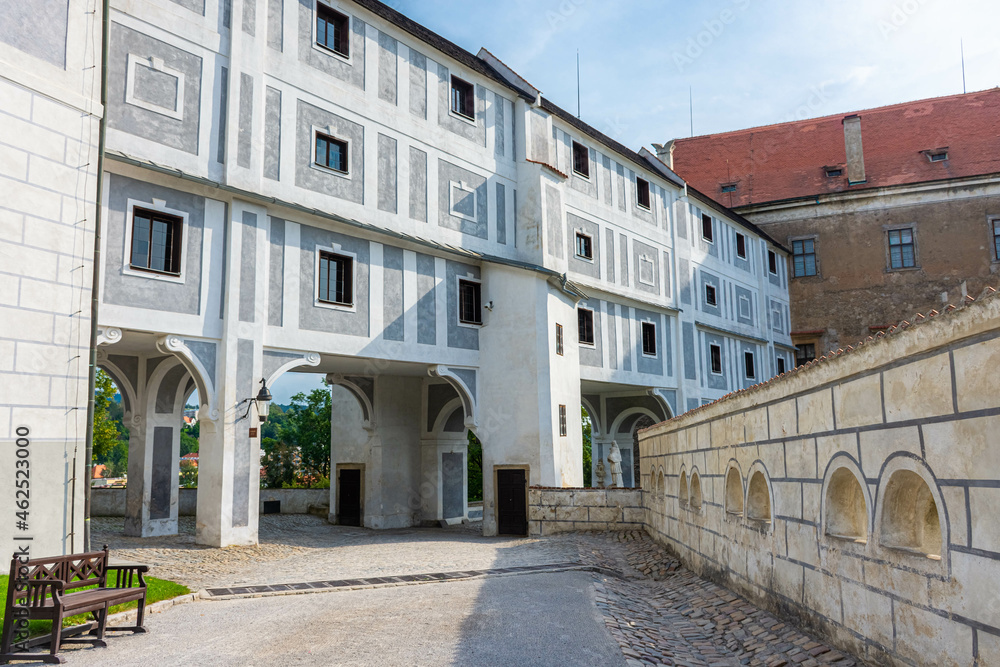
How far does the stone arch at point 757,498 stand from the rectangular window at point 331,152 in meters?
12.7

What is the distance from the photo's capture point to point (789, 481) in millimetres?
8289

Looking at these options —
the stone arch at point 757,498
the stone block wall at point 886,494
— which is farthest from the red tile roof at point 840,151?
the stone block wall at point 886,494

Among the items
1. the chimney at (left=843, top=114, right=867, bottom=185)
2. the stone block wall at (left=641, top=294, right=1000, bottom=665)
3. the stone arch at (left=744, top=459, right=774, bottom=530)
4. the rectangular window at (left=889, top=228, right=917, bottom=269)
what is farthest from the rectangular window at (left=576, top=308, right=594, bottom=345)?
the chimney at (left=843, top=114, right=867, bottom=185)

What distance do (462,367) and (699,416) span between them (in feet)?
31.9

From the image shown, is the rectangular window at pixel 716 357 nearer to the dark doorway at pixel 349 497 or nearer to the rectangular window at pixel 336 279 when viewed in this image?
the dark doorway at pixel 349 497

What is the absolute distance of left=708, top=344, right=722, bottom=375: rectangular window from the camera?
3297 cm

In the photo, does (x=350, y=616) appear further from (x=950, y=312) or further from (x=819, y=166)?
(x=819, y=166)

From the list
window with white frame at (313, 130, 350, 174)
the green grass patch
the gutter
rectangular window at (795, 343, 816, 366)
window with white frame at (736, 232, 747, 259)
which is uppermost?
window with white frame at (736, 232, 747, 259)

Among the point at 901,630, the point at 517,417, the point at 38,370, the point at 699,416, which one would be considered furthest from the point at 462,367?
the point at 901,630

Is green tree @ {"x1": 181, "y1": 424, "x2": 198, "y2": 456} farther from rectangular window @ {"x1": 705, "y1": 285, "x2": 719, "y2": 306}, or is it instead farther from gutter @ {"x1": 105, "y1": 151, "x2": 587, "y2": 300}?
gutter @ {"x1": 105, "y1": 151, "x2": 587, "y2": 300}

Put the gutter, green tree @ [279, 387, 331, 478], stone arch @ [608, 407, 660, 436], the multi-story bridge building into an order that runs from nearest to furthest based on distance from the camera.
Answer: the gutter
the multi-story bridge building
stone arch @ [608, 407, 660, 436]
green tree @ [279, 387, 331, 478]

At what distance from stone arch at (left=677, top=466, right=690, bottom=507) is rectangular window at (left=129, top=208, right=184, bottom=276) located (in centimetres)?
1025

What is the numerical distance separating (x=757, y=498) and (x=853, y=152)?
115 ft

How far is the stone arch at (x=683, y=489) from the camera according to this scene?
1364cm
